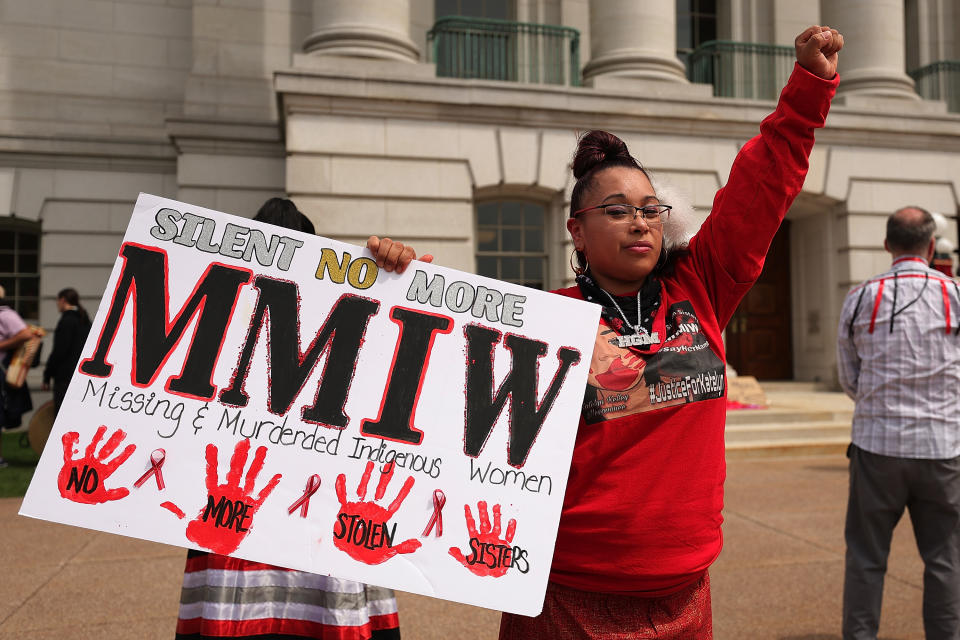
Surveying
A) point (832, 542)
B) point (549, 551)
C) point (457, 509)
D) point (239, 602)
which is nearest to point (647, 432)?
point (549, 551)

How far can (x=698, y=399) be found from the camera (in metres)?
1.84

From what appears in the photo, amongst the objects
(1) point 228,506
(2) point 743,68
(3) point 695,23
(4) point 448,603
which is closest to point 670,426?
(1) point 228,506

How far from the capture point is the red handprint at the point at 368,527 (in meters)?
1.91

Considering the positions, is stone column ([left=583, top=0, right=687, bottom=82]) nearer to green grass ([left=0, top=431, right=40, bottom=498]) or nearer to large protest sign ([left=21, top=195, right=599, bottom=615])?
green grass ([left=0, top=431, right=40, bottom=498])

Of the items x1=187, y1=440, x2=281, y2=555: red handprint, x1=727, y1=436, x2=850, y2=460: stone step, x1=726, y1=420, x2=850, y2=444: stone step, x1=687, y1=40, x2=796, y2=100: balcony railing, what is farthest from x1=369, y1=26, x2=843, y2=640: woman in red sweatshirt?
x1=687, y1=40, x2=796, y2=100: balcony railing

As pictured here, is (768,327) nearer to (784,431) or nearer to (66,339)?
(784,431)

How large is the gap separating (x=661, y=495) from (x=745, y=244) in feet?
2.21

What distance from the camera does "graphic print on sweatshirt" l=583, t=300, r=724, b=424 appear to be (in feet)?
5.98

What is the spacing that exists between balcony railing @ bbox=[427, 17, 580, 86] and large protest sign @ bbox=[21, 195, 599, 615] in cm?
1242

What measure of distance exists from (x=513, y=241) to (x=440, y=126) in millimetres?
2577

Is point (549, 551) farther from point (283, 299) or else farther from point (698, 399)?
point (283, 299)

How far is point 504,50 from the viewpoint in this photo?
14.1 m

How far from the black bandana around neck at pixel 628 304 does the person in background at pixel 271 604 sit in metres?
1.16

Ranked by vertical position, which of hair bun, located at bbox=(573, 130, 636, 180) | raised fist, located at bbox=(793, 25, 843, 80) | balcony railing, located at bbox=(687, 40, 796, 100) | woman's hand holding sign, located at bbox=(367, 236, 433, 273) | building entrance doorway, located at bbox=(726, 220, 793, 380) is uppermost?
balcony railing, located at bbox=(687, 40, 796, 100)
